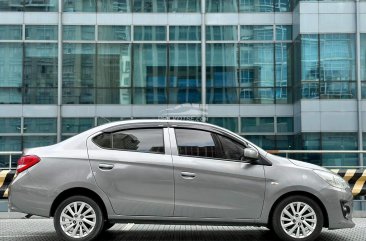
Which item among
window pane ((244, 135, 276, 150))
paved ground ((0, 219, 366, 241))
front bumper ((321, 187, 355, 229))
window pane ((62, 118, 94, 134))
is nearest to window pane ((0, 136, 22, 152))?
window pane ((62, 118, 94, 134))

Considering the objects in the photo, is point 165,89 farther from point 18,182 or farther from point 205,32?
point 18,182

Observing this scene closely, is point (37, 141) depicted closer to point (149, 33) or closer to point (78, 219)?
point (149, 33)

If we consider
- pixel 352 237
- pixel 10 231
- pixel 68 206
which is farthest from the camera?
pixel 10 231

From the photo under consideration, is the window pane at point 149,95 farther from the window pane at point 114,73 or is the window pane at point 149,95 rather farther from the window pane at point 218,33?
the window pane at point 218,33

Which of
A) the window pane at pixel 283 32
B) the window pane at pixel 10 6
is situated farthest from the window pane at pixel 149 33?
the window pane at pixel 10 6

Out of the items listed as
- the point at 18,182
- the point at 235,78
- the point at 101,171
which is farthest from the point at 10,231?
the point at 235,78

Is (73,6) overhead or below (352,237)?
overhead

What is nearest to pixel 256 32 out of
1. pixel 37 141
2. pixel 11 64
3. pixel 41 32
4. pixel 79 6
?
pixel 79 6

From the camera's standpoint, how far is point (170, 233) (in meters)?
8.63

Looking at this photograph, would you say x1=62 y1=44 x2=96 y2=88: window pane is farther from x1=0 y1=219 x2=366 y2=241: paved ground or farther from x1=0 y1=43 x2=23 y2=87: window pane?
x1=0 y1=219 x2=366 y2=241: paved ground

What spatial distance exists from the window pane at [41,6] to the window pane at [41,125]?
543 cm

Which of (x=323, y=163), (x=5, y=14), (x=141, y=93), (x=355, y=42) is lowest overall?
(x=323, y=163)

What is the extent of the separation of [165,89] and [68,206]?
65.1 feet

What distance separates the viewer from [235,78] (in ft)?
88.9
